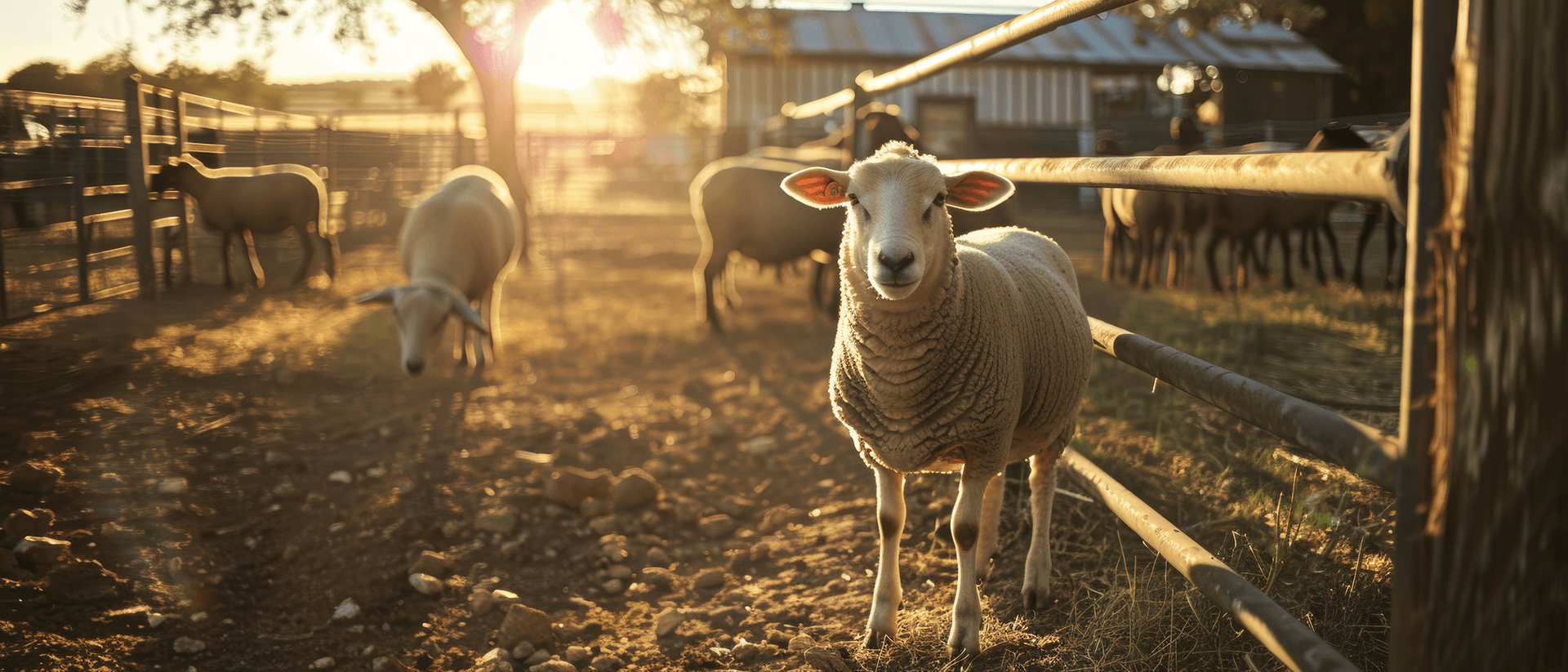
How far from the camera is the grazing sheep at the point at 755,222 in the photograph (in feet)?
23.4

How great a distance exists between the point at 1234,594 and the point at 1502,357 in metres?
0.83

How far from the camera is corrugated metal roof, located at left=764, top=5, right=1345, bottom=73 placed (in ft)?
72.4

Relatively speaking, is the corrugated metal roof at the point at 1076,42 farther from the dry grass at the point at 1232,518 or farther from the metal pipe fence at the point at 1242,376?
the metal pipe fence at the point at 1242,376

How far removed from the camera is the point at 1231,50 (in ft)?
78.0

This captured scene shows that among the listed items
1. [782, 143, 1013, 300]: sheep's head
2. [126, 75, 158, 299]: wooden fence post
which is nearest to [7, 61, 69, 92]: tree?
[126, 75, 158, 299]: wooden fence post

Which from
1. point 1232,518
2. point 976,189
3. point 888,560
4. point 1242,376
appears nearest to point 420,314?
point 888,560

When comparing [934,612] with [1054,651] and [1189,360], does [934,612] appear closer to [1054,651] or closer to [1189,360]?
[1054,651]

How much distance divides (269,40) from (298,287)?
480cm

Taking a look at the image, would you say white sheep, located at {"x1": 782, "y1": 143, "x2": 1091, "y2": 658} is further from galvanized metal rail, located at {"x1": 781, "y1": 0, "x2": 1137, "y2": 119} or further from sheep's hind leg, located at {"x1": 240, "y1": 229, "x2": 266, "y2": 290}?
sheep's hind leg, located at {"x1": 240, "y1": 229, "x2": 266, "y2": 290}

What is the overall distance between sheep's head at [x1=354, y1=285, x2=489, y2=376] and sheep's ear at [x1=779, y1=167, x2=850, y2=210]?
312 cm

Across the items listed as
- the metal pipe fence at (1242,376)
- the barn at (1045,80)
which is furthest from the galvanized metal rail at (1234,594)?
the barn at (1045,80)

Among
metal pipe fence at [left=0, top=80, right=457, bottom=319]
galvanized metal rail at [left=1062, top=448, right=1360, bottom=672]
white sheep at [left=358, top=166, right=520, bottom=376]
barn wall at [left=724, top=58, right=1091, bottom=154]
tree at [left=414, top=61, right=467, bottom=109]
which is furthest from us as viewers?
barn wall at [left=724, top=58, right=1091, bottom=154]

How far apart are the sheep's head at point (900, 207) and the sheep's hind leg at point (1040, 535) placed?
81 centimetres

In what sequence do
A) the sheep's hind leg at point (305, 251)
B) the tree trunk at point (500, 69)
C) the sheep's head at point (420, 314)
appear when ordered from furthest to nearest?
the tree trunk at point (500, 69), the sheep's hind leg at point (305, 251), the sheep's head at point (420, 314)
